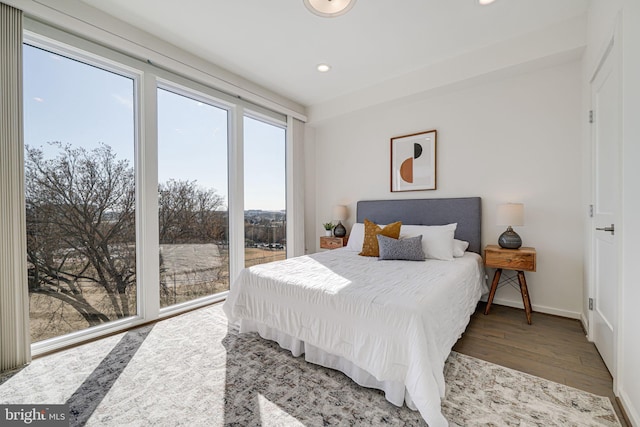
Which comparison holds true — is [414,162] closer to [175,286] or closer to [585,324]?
[585,324]

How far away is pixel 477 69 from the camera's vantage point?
9.86 feet

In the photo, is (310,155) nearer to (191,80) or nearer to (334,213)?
(334,213)

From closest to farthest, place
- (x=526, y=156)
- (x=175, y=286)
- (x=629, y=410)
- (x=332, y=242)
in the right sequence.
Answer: (x=629, y=410)
(x=526, y=156)
(x=175, y=286)
(x=332, y=242)

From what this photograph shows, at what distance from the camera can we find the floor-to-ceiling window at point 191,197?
10.1 feet

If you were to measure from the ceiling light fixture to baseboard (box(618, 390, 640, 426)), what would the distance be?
3.21 m

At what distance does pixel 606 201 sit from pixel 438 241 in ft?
4.32

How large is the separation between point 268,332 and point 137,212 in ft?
6.09

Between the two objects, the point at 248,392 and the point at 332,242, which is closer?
Answer: the point at 248,392

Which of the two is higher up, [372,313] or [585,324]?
[372,313]

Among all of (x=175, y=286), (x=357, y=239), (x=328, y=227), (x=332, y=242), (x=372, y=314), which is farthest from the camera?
(x=328, y=227)

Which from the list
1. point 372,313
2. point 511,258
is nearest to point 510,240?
point 511,258

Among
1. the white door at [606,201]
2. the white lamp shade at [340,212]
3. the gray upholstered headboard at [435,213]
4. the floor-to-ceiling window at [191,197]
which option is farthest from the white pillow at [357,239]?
the white door at [606,201]

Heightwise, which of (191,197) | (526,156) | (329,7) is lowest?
(191,197)

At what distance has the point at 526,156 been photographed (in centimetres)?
300
